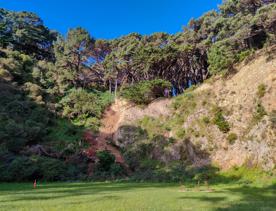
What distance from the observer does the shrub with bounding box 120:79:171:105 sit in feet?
123

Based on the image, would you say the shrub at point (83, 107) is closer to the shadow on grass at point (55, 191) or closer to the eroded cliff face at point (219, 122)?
the eroded cliff face at point (219, 122)

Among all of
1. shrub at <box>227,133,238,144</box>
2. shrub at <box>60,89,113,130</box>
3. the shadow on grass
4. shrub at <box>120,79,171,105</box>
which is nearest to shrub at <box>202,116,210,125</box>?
shrub at <box>227,133,238,144</box>

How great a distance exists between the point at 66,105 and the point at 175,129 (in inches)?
623

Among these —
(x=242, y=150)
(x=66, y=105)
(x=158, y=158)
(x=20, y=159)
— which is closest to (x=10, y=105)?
(x=66, y=105)

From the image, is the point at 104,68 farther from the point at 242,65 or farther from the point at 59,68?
the point at 242,65

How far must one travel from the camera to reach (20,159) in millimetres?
26734

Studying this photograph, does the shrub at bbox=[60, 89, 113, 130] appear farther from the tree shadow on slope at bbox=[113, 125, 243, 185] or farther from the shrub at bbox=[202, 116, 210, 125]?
the shrub at bbox=[202, 116, 210, 125]

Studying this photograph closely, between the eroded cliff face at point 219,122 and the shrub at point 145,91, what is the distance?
130cm

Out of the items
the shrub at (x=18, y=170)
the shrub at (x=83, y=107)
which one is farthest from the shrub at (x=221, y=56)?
the shrub at (x=18, y=170)

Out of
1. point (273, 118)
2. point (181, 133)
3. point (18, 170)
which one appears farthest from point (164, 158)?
point (18, 170)

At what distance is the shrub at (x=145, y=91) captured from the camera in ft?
123

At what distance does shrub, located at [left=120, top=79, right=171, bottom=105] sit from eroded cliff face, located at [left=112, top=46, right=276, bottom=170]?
4.28 feet

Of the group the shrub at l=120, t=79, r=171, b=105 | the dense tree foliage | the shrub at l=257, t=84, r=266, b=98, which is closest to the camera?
the shrub at l=257, t=84, r=266, b=98

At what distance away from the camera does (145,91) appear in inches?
1486
